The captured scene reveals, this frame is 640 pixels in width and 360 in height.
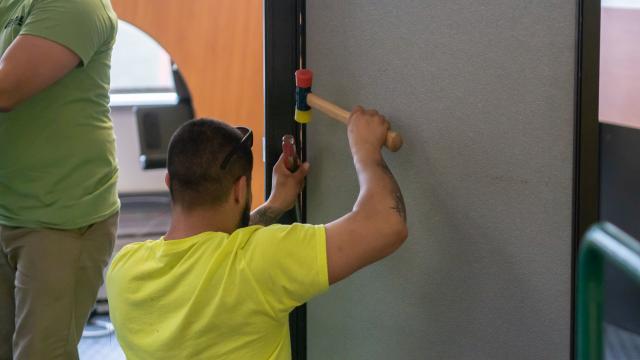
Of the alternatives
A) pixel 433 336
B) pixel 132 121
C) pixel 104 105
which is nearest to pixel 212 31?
pixel 104 105

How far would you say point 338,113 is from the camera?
1.33m

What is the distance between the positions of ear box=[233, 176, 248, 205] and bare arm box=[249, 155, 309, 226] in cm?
19

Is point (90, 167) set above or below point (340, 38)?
below

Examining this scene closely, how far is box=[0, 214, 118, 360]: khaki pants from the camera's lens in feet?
5.20

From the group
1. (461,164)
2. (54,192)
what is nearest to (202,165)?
(461,164)

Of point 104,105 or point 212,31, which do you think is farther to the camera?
point 212,31

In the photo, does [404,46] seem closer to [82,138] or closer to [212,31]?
[82,138]

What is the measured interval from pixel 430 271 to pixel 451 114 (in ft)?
0.97

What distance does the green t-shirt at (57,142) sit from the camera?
5.20 ft

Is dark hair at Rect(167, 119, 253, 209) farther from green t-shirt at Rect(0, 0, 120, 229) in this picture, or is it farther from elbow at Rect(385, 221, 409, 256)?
green t-shirt at Rect(0, 0, 120, 229)

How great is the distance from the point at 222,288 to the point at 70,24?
0.71 m

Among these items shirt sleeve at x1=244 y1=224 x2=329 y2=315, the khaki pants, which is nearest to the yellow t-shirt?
shirt sleeve at x1=244 y1=224 x2=329 y2=315

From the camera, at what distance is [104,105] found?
5.56 ft

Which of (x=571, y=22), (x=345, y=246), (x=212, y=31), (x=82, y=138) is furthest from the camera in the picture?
(x=212, y=31)
